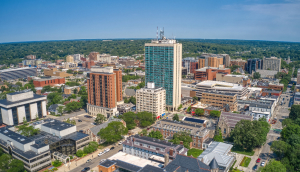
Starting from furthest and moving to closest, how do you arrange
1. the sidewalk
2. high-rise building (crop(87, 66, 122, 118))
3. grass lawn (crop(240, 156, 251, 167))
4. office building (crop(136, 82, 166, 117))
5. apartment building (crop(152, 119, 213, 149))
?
1. high-rise building (crop(87, 66, 122, 118))
2. office building (crop(136, 82, 166, 117))
3. apartment building (crop(152, 119, 213, 149))
4. grass lawn (crop(240, 156, 251, 167))
5. the sidewalk

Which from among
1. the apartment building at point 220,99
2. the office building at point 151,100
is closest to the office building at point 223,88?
the apartment building at point 220,99

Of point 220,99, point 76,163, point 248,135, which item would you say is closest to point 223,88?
point 220,99

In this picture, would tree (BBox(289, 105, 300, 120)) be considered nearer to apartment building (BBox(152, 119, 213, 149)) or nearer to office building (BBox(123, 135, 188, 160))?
apartment building (BBox(152, 119, 213, 149))

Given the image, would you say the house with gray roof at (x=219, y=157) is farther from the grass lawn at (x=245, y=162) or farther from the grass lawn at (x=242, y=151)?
the grass lawn at (x=242, y=151)

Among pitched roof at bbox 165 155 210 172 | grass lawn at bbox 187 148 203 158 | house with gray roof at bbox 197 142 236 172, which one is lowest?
grass lawn at bbox 187 148 203 158

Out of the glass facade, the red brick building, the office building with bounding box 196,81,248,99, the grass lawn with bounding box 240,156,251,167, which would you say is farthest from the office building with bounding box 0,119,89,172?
the red brick building

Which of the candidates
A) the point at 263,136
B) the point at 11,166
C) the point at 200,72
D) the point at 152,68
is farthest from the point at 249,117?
the point at 200,72

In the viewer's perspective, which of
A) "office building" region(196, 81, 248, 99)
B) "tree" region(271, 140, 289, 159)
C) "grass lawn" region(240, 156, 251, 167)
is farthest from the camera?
"office building" region(196, 81, 248, 99)

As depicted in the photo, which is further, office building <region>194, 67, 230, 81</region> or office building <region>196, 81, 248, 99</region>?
office building <region>194, 67, 230, 81</region>
